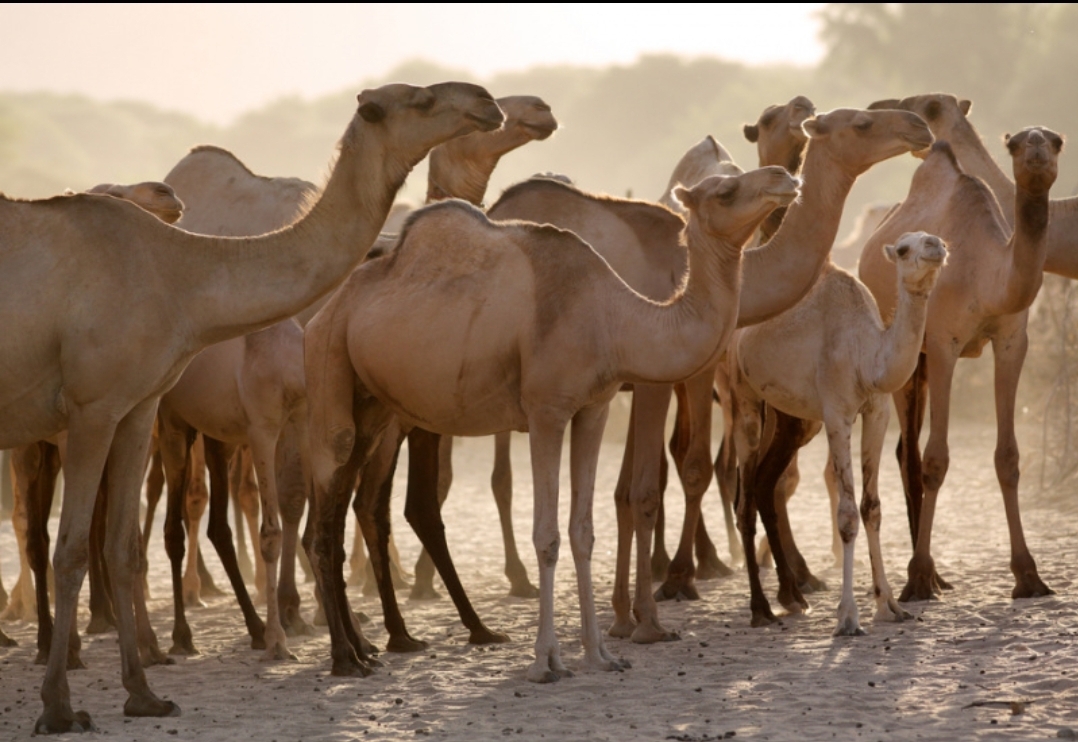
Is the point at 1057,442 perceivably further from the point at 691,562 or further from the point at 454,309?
the point at 454,309

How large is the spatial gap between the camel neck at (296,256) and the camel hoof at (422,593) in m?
3.94

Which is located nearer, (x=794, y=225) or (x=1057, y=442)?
(x=794, y=225)

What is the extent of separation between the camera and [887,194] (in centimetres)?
5241

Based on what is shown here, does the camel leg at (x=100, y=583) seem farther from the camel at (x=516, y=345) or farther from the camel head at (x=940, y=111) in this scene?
the camel head at (x=940, y=111)

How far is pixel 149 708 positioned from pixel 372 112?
275cm

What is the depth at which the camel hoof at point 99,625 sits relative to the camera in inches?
378

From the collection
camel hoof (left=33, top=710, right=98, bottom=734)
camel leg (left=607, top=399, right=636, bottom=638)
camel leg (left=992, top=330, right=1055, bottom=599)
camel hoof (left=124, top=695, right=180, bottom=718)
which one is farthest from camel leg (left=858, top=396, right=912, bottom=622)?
camel hoof (left=33, top=710, right=98, bottom=734)

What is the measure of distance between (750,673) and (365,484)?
2.46 m

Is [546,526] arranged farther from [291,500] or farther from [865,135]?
[865,135]

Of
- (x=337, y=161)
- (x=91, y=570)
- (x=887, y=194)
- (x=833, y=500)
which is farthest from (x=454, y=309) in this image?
(x=887, y=194)

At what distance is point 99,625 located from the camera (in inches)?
379

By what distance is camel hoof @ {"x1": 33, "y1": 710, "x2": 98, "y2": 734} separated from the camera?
6.76 metres

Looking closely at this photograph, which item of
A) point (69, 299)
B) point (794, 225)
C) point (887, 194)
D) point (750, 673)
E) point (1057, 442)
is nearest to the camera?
point (69, 299)

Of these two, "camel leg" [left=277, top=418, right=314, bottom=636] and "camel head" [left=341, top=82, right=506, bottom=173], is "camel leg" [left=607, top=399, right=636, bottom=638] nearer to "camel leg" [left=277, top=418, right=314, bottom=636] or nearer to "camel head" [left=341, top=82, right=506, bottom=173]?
"camel leg" [left=277, top=418, right=314, bottom=636]
